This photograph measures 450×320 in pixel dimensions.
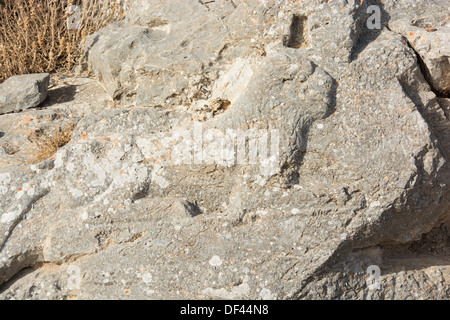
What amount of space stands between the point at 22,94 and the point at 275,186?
246 cm

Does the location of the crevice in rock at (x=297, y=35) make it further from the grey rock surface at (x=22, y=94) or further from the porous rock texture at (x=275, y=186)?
the grey rock surface at (x=22, y=94)

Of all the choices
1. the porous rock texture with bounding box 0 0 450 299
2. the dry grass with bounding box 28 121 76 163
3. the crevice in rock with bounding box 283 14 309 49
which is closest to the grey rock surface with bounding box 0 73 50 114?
the dry grass with bounding box 28 121 76 163

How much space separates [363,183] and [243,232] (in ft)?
2.58

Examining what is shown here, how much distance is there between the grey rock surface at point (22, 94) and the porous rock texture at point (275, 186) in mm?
826

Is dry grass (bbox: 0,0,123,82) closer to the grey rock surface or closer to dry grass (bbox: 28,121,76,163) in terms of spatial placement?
the grey rock surface

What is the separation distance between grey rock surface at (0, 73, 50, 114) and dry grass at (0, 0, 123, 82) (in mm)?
518

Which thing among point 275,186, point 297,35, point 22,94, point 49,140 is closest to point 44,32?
point 22,94

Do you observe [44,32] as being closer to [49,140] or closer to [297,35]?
[49,140]

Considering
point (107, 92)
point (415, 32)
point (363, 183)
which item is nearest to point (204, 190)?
point (363, 183)

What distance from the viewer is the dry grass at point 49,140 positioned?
3.46 metres

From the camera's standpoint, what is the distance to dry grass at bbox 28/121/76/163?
11.3 ft

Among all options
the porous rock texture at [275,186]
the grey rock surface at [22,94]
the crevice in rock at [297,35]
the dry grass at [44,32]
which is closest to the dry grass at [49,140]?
the porous rock texture at [275,186]
